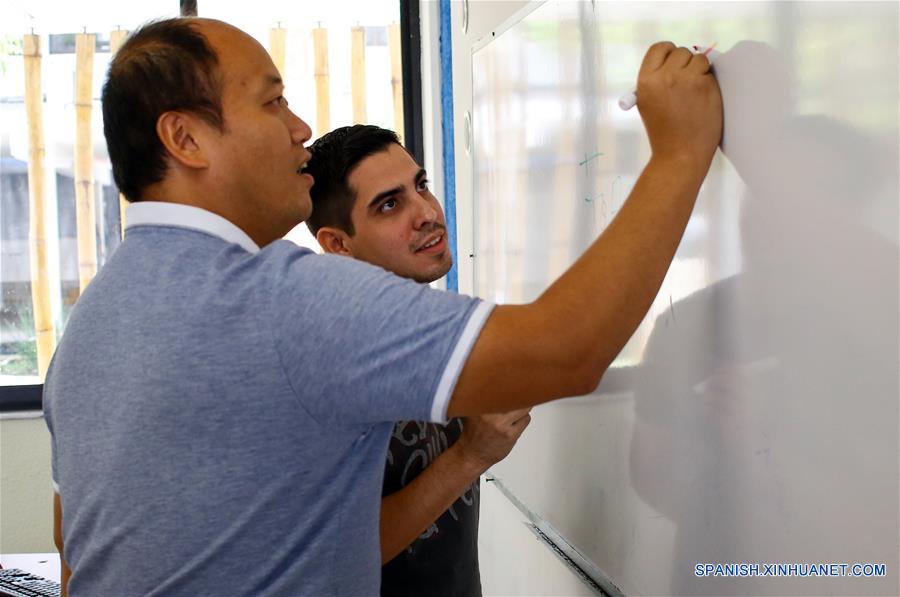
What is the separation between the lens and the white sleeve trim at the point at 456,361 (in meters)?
0.74

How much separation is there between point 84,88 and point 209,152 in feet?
8.37

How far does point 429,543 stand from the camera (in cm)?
128

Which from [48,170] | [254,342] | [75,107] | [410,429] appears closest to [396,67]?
[75,107]

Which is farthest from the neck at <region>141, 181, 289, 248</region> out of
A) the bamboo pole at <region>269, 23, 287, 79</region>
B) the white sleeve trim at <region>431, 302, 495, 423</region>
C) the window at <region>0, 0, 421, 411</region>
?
the bamboo pole at <region>269, 23, 287, 79</region>

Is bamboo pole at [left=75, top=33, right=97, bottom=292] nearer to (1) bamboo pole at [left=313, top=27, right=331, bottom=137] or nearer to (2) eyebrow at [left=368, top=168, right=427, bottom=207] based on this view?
(1) bamboo pole at [left=313, top=27, right=331, bottom=137]

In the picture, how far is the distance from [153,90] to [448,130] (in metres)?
1.87

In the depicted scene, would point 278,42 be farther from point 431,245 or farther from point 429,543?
point 429,543

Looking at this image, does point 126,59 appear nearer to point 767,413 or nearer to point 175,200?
point 175,200

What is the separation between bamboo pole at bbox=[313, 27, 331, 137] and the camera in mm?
3244

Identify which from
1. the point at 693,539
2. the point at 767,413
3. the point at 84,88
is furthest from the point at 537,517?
the point at 84,88

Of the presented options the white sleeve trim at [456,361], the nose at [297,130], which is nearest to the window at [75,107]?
the nose at [297,130]

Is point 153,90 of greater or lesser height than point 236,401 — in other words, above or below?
above

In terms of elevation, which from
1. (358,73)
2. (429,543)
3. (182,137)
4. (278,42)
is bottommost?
(429,543)

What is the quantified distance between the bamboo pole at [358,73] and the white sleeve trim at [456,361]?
8.58 ft
